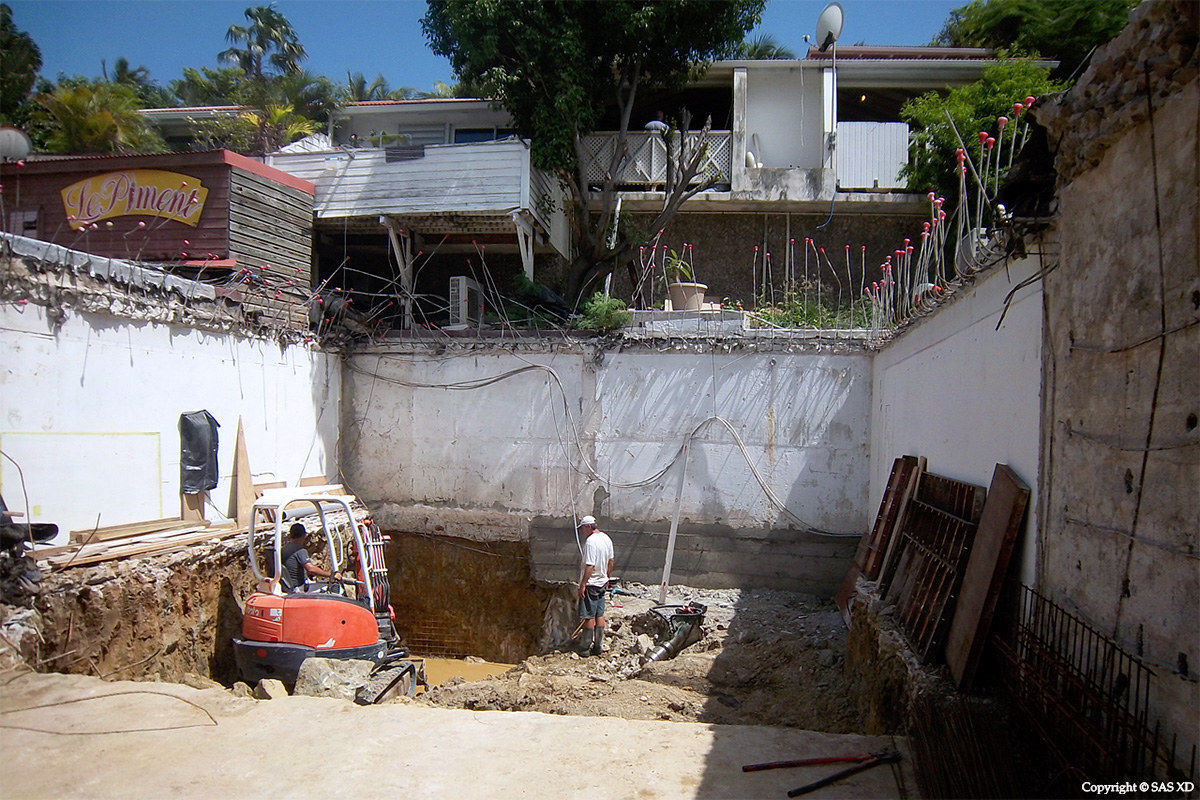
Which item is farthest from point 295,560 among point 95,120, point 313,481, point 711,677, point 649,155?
point 95,120

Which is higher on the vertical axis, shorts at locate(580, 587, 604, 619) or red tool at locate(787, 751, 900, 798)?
red tool at locate(787, 751, 900, 798)

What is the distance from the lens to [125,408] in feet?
24.7

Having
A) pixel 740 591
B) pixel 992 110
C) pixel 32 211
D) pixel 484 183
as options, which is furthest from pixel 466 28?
pixel 740 591

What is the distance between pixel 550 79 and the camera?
41.1ft

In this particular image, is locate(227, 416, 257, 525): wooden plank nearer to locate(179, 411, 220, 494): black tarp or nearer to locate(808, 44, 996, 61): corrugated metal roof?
locate(179, 411, 220, 494): black tarp

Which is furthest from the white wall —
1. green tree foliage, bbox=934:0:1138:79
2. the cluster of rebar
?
the cluster of rebar

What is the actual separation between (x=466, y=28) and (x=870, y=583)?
35.3ft

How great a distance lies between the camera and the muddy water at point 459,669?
9805 mm

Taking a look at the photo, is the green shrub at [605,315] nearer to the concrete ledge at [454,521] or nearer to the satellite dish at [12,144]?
the concrete ledge at [454,521]

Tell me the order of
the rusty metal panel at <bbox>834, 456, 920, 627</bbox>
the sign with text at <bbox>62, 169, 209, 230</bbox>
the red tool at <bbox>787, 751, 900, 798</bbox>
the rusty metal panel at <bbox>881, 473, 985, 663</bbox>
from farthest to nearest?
the sign with text at <bbox>62, 169, 209, 230</bbox> < the rusty metal panel at <bbox>834, 456, 920, 627</bbox> < the rusty metal panel at <bbox>881, 473, 985, 663</bbox> < the red tool at <bbox>787, 751, 900, 798</bbox>

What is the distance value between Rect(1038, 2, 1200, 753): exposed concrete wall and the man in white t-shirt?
5180 mm

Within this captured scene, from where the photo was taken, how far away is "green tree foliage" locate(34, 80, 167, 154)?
581 inches

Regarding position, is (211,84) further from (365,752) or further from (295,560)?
(365,752)

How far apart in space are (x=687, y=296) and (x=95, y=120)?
13.3m
